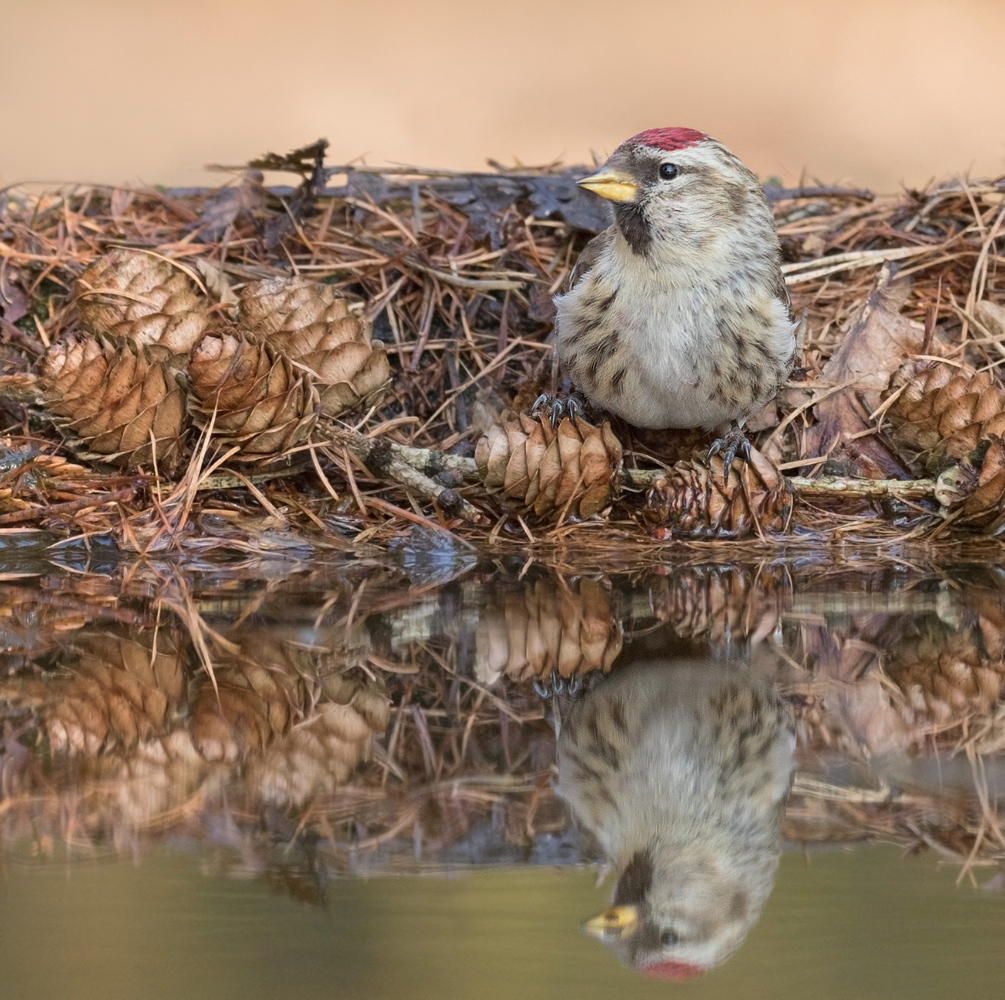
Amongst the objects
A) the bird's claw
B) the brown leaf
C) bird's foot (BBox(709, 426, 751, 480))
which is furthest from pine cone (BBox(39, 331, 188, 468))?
the brown leaf

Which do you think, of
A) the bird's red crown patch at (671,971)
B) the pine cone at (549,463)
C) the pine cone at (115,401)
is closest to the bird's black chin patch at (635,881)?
the bird's red crown patch at (671,971)

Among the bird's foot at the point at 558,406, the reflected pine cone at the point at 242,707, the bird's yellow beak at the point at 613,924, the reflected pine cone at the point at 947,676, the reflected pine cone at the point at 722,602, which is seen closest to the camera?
the bird's yellow beak at the point at 613,924

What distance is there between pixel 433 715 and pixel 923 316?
291 cm

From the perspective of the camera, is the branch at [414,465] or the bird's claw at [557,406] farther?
the bird's claw at [557,406]

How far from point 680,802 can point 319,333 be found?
229 centimetres

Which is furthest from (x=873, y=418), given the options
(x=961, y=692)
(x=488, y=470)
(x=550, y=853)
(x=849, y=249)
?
(x=550, y=853)

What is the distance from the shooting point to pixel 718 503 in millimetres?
3268

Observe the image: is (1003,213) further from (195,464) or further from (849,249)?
(195,464)

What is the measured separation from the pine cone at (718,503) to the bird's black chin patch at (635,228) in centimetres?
65

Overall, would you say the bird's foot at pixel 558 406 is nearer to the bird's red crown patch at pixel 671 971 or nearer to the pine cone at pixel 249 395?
the pine cone at pixel 249 395

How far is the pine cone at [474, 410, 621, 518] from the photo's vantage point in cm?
321

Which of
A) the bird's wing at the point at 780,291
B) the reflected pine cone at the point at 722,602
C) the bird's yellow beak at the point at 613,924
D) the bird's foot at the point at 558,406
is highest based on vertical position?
the bird's wing at the point at 780,291

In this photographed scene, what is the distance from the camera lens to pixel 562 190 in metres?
4.35

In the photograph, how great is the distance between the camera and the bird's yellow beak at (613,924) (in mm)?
1235
